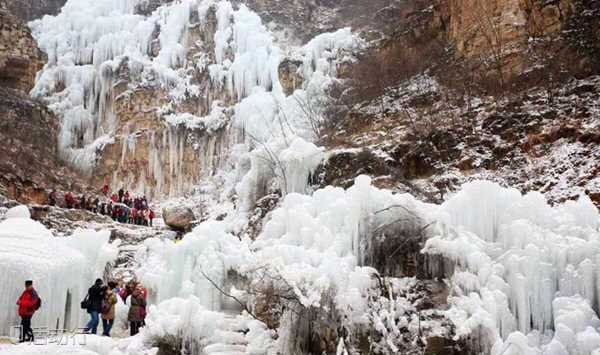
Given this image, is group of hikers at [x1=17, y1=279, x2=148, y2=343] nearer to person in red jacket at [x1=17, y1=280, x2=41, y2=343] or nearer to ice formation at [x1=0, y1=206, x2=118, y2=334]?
person in red jacket at [x1=17, y1=280, x2=41, y2=343]

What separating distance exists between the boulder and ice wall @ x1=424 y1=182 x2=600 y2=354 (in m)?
14.4

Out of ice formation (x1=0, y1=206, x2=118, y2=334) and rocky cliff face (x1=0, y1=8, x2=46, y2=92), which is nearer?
ice formation (x1=0, y1=206, x2=118, y2=334)

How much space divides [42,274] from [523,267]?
26.6 feet

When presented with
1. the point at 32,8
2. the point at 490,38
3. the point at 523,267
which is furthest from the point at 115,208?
the point at 32,8

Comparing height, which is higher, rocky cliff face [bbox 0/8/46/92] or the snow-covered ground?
rocky cliff face [bbox 0/8/46/92]

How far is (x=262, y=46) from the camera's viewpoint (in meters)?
34.4

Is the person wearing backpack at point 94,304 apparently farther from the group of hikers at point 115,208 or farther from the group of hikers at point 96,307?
the group of hikers at point 115,208

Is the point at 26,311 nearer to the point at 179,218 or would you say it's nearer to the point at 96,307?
the point at 96,307

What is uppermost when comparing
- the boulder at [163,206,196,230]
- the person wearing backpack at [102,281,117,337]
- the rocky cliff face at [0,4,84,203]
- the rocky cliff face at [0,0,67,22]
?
the rocky cliff face at [0,0,67,22]

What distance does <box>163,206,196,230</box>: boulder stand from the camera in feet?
75.3

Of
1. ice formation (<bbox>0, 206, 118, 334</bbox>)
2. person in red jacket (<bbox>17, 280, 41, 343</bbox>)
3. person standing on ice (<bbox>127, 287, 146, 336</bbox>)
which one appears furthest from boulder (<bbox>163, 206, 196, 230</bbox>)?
person in red jacket (<bbox>17, 280, 41, 343</bbox>)

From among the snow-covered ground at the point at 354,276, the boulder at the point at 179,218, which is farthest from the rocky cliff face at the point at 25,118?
the snow-covered ground at the point at 354,276

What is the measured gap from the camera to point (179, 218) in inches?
906

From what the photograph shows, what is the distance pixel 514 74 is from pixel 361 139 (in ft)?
17.5
